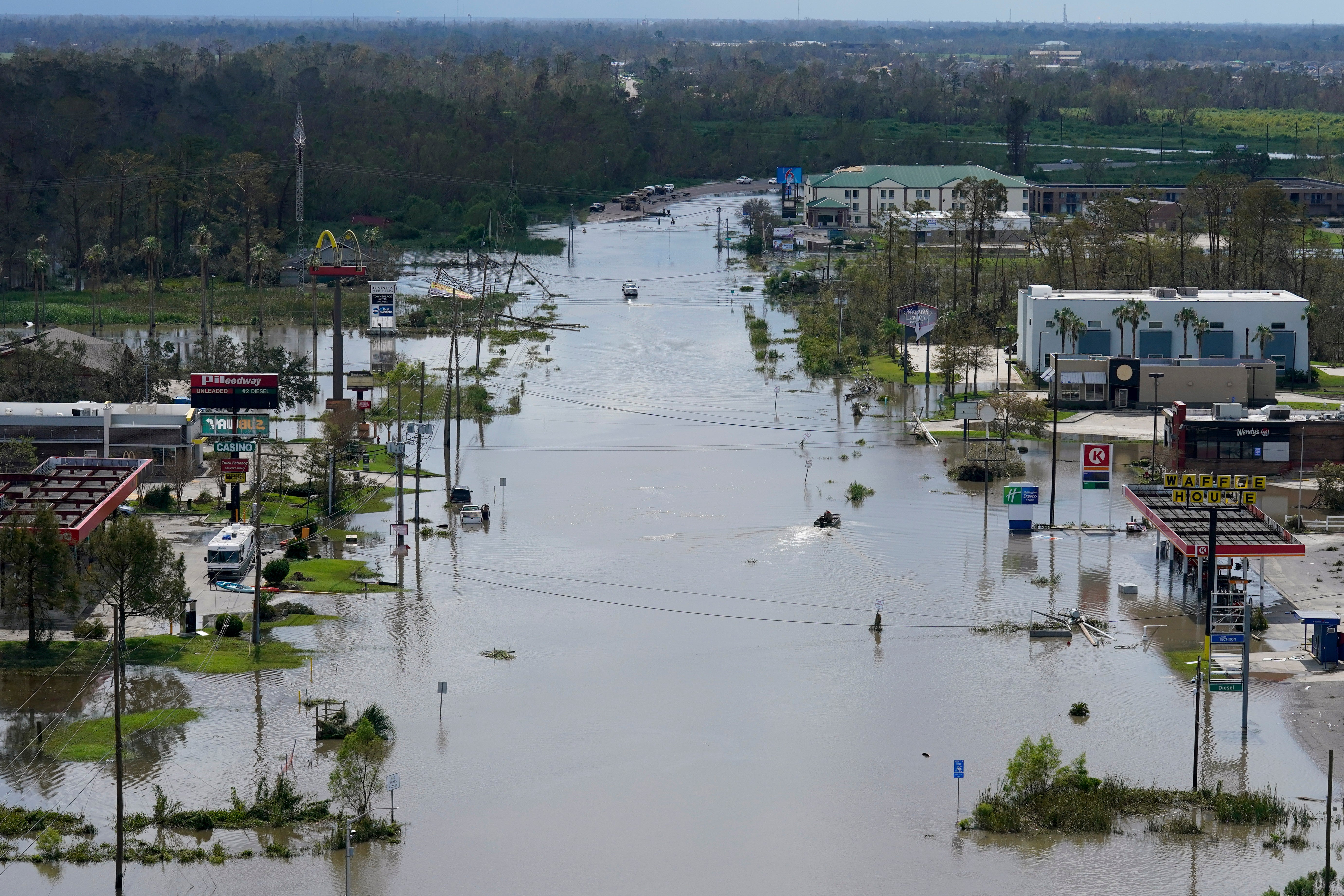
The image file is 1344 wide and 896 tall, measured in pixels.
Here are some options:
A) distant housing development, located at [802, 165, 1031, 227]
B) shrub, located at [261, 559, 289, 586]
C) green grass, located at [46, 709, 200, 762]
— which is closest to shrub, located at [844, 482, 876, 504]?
shrub, located at [261, 559, 289, 586]

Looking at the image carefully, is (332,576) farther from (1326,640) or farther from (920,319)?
(920,319)

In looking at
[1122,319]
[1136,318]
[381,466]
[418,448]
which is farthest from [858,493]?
[1122,319]

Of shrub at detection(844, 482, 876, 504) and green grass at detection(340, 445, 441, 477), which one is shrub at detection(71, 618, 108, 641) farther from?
shrub at detection(844, 482, 876, 504)

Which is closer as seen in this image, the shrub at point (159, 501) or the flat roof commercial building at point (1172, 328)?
the shrub at point (159, 501)

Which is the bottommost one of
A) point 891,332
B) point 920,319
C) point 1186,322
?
point 891,332

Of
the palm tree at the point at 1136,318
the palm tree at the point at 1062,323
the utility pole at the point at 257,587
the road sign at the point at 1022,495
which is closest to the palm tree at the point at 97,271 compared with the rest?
the palm tree at the point at 1062,323

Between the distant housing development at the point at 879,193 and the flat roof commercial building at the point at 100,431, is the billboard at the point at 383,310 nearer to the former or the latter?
the flat roof commercial building at the point at 100,431
